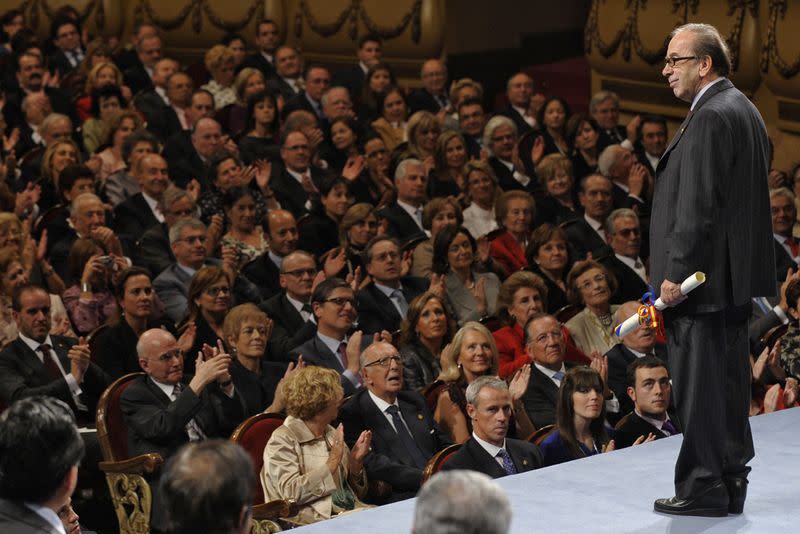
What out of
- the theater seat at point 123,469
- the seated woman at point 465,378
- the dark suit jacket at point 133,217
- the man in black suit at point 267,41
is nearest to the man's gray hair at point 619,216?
the seated woman at point 465,378

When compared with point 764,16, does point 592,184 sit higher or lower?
lower

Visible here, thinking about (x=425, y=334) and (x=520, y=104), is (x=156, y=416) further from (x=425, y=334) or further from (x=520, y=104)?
(x=520, y=104)

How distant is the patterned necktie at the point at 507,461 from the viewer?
4293 mm

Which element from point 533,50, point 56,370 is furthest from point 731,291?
point 533,50

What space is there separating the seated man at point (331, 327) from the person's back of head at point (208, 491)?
308cm

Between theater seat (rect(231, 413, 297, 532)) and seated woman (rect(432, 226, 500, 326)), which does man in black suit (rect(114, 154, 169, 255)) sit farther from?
theater seat (rect(231, 413, 297, 532))

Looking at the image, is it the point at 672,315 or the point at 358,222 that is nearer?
the point at 672,315

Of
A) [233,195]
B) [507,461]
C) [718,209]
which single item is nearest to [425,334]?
[507,461]

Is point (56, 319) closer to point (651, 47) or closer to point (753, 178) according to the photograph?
point (753, 178)

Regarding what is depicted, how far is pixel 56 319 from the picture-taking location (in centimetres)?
568

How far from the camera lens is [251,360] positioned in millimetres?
5121

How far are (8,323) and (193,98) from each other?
11.7ft

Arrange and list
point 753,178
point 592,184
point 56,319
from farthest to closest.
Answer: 1. point 592,184
2. point 56,319
3. point 753,178

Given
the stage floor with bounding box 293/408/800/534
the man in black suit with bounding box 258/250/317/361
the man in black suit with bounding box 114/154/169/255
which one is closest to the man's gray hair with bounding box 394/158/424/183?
the man in black suit with bounding box 114/154/169/255
